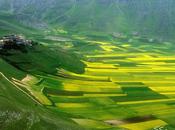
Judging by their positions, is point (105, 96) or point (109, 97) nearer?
point (109, 97)

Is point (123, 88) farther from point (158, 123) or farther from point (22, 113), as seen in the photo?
point (22, 113)

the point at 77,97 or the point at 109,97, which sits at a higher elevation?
the point at 77,97

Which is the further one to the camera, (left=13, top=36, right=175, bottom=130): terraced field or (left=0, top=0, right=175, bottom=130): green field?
(left=13, top=36, right=175, bottom=130): terraced field

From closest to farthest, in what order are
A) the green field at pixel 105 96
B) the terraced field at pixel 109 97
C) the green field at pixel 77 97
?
the green field at pixel 77 97, the terraced field at pixel 109 97, the green field at pixel 105 96

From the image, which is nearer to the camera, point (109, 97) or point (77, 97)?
point (77, 97)

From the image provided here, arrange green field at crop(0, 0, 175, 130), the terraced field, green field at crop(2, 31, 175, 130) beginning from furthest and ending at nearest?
green field at crop(2, 31, 175, 130), the terraced field, green field at crop(0, 0, 175, 130)

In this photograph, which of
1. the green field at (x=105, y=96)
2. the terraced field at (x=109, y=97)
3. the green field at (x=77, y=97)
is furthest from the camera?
the green field at (x=105, y=96)

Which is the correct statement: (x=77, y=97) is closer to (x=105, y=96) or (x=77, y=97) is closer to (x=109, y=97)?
(x=105, y=96)

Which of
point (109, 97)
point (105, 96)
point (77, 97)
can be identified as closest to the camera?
point (77, 97)

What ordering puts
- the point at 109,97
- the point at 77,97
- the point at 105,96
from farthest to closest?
the point at 105,96, the point at 109,97, the point at 77,97

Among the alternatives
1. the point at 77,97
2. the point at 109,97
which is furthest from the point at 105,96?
the point at 77,97

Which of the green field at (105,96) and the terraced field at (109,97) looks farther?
the green field at (105,96)

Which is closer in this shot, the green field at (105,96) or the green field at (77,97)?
the green field at (77,97)
